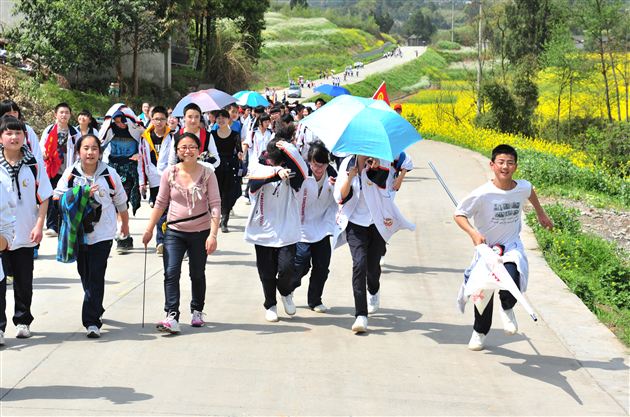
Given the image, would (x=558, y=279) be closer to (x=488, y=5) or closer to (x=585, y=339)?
(x=585, y=339)

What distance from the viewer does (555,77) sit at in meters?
48.4

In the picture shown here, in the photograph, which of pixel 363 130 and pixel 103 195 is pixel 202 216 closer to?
pixel 103 195

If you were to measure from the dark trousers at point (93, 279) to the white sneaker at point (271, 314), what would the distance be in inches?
57.5

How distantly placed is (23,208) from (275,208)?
2129 mm

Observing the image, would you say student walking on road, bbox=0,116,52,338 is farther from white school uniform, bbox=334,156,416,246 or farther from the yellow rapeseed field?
the yellow rapeseed field

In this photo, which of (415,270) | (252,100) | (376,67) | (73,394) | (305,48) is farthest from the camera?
(305,48)

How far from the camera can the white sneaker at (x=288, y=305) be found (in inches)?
332

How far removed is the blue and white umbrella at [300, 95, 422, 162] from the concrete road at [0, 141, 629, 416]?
158cm

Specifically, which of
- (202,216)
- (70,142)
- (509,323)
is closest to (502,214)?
(509,323)

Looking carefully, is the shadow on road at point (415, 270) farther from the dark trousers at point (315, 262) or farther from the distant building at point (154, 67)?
the distant building at point (154, 67)

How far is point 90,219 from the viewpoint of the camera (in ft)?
25.2

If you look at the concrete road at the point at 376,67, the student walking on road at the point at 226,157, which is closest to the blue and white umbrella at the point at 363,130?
the student walking on road at the point at 226,157

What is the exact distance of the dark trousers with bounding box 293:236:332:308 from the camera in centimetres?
866

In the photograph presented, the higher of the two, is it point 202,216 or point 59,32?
point 59,32
